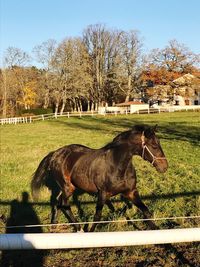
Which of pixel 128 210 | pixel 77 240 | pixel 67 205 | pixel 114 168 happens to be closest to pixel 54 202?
pixel 67 205

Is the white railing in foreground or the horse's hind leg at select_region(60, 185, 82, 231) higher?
the white railing in foreground

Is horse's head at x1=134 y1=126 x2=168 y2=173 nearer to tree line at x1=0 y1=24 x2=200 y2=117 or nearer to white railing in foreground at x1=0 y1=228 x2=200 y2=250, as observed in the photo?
white railing in foreground at x1=0 y1=228 x2=200 y2=250

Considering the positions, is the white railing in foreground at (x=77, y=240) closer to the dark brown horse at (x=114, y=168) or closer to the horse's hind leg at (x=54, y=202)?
the dark brown horse at (x=114, y=168)

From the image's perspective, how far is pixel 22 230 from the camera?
688cm

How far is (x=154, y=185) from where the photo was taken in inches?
392

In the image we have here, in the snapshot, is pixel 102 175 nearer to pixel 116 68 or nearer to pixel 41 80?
pixel 41 80

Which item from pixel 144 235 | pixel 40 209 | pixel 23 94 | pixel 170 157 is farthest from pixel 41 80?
pixel 144 235

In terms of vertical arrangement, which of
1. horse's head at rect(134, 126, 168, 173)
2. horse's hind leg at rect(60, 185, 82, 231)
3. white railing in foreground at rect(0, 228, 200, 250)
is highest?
horse's head at rect(134, 126, 168, 173)

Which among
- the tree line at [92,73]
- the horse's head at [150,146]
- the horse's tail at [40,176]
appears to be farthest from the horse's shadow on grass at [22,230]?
the tree line at [92,73]

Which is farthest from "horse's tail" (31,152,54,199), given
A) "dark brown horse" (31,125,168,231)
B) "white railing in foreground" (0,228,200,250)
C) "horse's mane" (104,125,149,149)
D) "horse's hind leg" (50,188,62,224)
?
"white railing in foreground" (0,228,200,250)

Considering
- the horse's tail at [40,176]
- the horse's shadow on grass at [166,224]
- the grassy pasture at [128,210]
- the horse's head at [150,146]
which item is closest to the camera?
the horse's shadow on grass at [166,224]

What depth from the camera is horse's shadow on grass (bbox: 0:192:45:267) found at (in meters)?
5.38

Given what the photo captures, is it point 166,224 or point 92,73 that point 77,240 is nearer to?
point 166,224

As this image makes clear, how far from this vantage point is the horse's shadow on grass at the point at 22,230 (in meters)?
5.38
